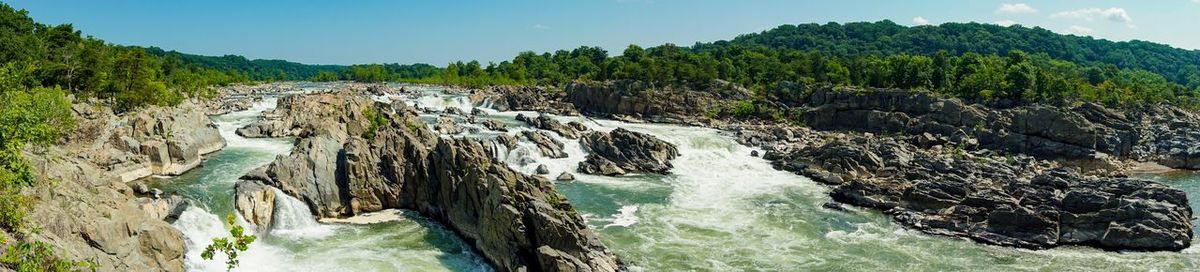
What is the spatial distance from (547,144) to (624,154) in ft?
18.8

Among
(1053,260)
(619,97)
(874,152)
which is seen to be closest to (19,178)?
(1053,260)

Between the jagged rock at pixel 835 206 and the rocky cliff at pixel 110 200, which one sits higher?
the rocky cliff at pixel 110 200

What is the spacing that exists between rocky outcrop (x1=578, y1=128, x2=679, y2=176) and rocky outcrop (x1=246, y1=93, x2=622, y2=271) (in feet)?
40.5

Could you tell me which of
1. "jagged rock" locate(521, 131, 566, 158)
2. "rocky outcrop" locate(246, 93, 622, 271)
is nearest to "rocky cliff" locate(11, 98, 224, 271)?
"rocky outcrop" locate(246, 93, 622, 271)

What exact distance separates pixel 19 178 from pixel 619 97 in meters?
69.7

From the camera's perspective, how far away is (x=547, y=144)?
177 feet

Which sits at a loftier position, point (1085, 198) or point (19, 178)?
point (19, 178)

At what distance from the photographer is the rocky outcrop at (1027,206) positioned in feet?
105

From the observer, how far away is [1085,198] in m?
33.8

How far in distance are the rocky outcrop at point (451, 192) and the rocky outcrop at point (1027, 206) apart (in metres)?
18.2

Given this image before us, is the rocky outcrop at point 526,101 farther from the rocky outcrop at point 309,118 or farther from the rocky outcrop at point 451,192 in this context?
the rocky outcrop at point 451,192

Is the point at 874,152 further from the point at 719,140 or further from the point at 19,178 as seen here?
the point at 19,178

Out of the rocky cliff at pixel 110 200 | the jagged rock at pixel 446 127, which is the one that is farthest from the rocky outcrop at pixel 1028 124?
the rocky cliff at pixel 110 200

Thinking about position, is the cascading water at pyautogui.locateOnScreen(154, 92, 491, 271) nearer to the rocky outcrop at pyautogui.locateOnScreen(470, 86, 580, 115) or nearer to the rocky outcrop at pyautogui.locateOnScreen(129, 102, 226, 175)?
the rocky outcrop at pyautogui.locateOnScreen(129, 102, 226, 175)
